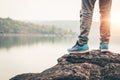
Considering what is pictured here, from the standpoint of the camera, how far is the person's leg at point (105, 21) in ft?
29.2

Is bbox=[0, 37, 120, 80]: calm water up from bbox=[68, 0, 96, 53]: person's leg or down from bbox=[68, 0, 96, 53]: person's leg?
down

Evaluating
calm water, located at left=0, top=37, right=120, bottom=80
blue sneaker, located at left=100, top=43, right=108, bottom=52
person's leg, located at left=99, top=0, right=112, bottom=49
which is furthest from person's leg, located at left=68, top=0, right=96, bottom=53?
calm water, located at left=0, top=37, right=120, bottom=80

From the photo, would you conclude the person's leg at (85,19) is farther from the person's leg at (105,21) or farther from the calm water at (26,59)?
the calm water at (26,59)

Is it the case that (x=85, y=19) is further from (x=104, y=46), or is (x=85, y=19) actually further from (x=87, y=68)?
(x=87, y=68)

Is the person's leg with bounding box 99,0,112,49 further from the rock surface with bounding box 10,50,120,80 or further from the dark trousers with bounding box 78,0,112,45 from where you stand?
the rock surface with bounding box 10,50,120,80

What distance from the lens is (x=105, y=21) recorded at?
904cm

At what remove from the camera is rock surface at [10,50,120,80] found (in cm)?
866

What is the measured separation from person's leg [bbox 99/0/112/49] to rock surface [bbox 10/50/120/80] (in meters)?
0.45

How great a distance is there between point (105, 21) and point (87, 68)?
1375mm

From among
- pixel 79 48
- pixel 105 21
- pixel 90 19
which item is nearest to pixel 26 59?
pixel 79 48

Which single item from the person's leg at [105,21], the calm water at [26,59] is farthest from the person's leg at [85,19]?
the calm water at [26,59]

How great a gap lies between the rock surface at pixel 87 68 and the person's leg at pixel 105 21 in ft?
1.49

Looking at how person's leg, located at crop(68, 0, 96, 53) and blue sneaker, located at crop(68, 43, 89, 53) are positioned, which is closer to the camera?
person's leg, located at crop(68, 0, 96, 53)

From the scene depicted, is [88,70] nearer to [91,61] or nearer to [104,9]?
[91,61]
